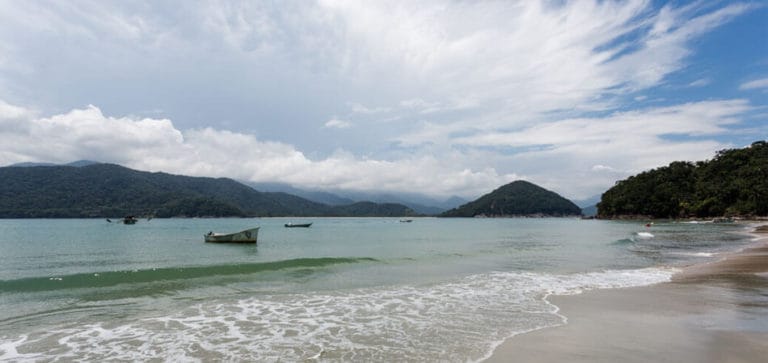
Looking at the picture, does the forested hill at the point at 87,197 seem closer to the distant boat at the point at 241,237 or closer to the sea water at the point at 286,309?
the distant boat at the point at 241,237

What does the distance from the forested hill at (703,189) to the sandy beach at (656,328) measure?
121579mm

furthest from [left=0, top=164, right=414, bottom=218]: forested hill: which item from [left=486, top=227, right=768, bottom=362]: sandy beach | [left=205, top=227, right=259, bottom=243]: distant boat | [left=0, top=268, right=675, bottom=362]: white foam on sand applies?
[left=486, top=227, right=768, bottom=362]: sandy beach

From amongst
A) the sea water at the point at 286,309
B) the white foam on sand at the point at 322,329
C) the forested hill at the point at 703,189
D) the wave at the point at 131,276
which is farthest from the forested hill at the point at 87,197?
the white foam on sand at the point at 322,329

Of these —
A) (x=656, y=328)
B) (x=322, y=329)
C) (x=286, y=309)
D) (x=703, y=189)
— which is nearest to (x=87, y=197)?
(x=286, y=309)

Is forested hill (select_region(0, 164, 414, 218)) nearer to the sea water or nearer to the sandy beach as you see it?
the sea water

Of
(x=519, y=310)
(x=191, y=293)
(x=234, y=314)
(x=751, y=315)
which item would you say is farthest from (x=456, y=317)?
(x=191, y=293)

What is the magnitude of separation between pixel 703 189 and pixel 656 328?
141427 mm

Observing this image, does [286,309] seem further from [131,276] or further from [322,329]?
→ [131,276]

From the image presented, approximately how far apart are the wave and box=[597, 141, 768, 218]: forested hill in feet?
418

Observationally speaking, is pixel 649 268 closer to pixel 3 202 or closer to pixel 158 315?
pixel 158 315

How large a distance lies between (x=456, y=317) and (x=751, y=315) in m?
7.18

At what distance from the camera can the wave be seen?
1678cm

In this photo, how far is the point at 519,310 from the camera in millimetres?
11219

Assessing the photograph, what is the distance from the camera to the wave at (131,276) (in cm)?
1678
